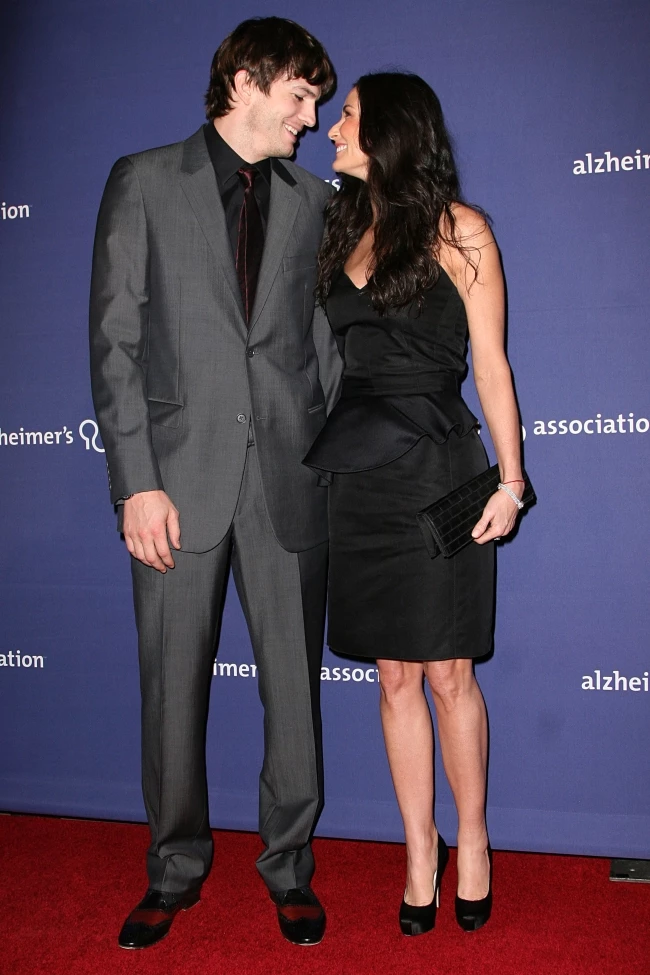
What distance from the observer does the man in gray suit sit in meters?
1.97

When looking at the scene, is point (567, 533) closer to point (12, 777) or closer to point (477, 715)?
point (477, 715)

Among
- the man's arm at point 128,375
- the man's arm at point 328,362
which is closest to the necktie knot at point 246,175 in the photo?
the man's arm at point 128,375

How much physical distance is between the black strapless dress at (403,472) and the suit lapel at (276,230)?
0.53ft

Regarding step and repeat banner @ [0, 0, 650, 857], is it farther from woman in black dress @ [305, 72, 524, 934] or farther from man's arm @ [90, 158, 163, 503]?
man's arm @ [90, 158, 163, 503]

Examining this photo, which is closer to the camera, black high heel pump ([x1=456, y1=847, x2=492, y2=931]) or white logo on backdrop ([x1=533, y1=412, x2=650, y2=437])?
black high heel pump ([x1=456, y1=847, x2=492, y2=931])

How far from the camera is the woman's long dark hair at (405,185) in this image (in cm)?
193

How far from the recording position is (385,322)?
198 centimetres

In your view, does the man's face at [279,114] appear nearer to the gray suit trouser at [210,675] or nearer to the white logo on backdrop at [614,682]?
the gray suit trouser at [210,675]

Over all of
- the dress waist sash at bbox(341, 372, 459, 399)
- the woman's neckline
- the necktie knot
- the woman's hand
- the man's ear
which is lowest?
the woman's hand

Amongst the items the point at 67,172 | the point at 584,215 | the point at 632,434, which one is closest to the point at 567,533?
the point at 632,434

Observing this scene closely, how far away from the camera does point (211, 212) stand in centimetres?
201

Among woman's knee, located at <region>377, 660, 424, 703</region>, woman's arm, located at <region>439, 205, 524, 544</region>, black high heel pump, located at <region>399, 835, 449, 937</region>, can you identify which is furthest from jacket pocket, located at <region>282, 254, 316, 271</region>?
black high heel pump, located at <region>399, 835, 449, 937</region>

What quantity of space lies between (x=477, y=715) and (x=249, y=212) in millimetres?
1291

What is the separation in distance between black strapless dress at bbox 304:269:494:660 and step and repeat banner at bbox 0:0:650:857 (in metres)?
0.52
